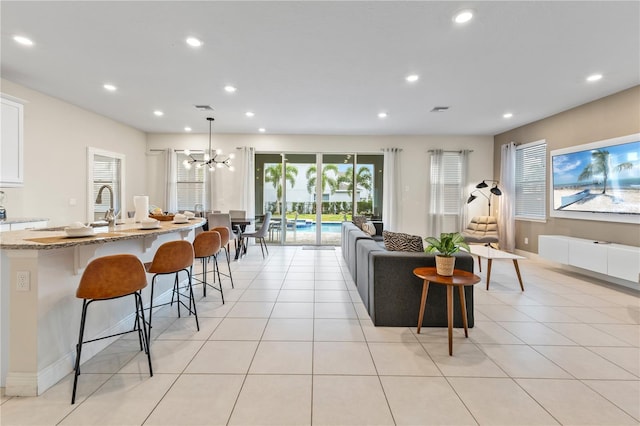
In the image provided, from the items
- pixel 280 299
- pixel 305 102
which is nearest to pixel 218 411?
pixel 280 299

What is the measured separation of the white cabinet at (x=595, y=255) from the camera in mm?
3830

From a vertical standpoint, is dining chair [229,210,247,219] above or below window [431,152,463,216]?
below

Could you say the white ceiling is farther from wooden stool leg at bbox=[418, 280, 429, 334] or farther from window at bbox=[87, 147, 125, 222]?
wooden stool leg at bbox=[418, 280, 429, 334]

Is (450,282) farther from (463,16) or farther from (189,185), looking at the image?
(189,185)

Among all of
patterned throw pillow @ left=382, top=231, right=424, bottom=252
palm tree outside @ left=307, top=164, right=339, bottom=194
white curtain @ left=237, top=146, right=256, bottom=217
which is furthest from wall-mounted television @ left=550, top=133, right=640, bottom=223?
white curtain @ left=237, top=146, right=256, bottom=217

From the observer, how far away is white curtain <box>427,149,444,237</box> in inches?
290

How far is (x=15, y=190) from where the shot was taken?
14.0 feet

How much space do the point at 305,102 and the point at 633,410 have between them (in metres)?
4.99

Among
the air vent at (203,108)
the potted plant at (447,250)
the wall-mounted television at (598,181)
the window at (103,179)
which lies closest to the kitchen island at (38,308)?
the potted plant at (447,250)

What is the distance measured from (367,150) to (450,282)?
567 cm

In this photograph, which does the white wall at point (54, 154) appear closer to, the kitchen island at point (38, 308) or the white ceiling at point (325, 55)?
the white ceiling at point (325, 55)

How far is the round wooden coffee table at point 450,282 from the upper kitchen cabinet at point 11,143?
514 centimetres

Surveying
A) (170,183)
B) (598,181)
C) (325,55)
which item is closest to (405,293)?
(325,55)

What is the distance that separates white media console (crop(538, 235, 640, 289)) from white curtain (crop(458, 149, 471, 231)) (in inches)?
85.5
